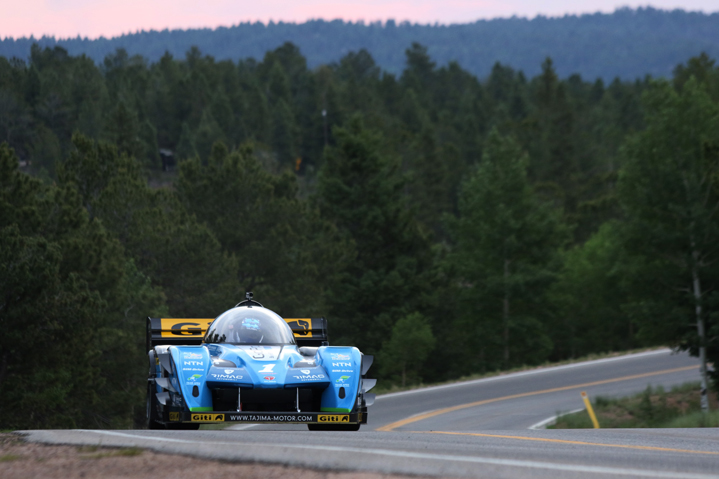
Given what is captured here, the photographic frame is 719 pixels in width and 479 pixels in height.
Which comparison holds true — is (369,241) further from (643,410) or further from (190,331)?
(190,331)

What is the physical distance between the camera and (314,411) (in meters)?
9.67

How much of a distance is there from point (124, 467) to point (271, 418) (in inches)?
115

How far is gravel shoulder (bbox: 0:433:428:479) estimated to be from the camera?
6.07 metres

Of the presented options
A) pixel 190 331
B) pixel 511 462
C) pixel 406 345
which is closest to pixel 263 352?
pixel 190 331

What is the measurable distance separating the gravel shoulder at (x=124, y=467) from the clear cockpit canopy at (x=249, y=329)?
12.0 feet

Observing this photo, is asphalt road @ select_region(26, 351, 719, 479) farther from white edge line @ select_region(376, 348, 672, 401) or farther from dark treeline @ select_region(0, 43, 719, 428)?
dark treeline @ select_region(0, 43, 719, 428)

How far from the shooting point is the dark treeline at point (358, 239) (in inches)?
1038

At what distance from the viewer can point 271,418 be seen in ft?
30.3

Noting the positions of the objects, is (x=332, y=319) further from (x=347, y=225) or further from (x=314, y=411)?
(x=314, y=411)

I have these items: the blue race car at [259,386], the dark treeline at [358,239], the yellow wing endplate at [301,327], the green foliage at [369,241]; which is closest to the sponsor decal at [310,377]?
the blue race car at [259,386]

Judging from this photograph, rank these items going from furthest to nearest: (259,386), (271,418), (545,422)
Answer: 1. (545,422)
2. (259,386)
3. (271,418)

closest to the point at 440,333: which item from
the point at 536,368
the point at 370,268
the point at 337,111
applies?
the point at 370,268

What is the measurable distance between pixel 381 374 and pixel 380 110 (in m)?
76.1

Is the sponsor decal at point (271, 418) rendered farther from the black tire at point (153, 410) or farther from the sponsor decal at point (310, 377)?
the black tire at point (153, 410)
